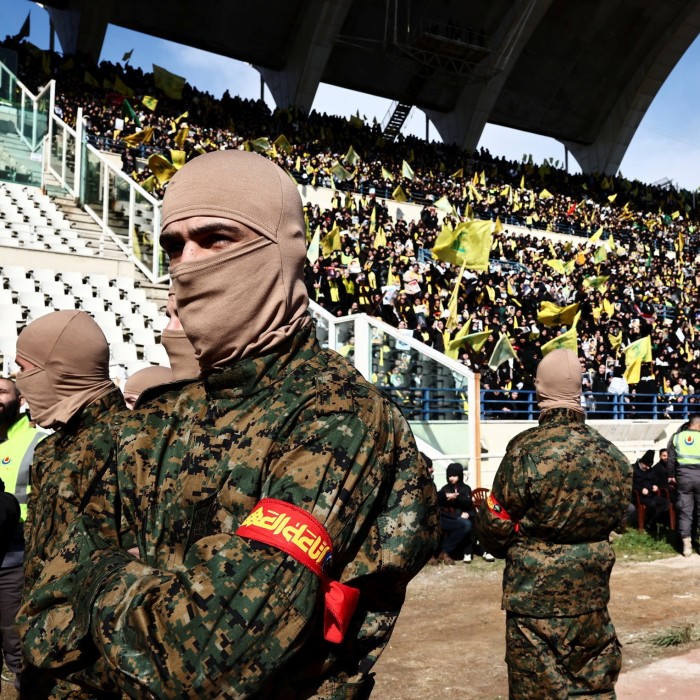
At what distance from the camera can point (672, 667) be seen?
17.0 feet

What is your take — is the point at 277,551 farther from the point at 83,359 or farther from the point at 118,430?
the point at 83,359

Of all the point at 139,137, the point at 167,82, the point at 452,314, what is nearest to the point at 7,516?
the point at 452,314

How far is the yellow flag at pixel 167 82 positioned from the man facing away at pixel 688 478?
63.0ft

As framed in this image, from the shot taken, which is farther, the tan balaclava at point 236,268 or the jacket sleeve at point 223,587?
the tan balaclava at point 236,268

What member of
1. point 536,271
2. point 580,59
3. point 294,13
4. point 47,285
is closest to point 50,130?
point 47,285

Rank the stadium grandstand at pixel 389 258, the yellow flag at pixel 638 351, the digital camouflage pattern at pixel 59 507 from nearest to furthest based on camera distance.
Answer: the digital camouflage pattern at pixel 59 507, the stadium grandstand at pixel 389 258, the yellow flag at pixel 638 351

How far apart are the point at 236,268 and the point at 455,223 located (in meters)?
21.3

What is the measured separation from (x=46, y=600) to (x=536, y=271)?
20.1 metres

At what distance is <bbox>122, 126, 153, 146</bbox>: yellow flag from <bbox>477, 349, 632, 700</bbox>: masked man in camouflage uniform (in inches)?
659

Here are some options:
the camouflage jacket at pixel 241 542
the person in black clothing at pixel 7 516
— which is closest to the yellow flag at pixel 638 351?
the person in black clothing at pixel 7 516

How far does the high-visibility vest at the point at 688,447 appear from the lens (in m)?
9.34

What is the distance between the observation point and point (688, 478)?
9422mm

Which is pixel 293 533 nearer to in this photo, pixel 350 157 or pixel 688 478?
pixel 688 478

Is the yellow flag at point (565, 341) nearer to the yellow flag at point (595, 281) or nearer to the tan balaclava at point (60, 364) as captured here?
the yellow flag at point (595, 281)
